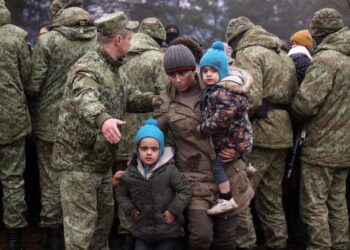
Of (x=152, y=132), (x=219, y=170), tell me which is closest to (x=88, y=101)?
(x=152, y=132)

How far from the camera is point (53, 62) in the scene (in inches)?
207

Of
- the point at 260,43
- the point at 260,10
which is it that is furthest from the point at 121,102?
the point at 260,10

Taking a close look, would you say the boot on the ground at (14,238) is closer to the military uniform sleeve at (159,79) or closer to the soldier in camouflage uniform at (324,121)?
the military uniform sleeve at (159,79)

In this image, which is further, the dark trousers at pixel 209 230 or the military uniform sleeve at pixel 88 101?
the dark trousers at pixel 209 230

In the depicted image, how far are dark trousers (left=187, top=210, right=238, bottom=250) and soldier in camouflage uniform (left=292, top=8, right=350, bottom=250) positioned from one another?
1634 mm

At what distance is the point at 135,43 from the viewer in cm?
566

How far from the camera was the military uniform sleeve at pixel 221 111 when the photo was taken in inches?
146

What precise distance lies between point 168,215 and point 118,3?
19.5 metres

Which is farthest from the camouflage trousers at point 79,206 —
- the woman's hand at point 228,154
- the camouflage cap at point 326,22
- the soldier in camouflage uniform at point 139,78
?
the camouflage cap at point 326,22

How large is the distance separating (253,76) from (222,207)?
65.4 inches

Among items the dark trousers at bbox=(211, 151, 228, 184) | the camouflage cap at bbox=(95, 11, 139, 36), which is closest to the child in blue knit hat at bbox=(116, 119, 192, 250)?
the dark trousers at bbox=(211, 151, 228, 184)

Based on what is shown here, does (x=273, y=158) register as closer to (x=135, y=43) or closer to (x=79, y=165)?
(x=135, y=43)

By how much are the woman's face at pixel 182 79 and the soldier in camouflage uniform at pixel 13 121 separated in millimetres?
1902

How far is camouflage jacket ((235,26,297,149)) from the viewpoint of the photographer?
16.9 feet
